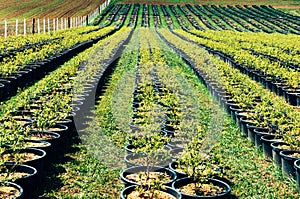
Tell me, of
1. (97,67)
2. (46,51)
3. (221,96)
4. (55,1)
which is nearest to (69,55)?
(46,51)

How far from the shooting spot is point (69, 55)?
93.0 feet

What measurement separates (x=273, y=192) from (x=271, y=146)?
176 centimetres

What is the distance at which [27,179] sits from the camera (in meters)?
8.16

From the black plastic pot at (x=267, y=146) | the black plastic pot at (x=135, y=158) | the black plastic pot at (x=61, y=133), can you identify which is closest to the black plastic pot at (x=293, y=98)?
the black plastic pot at (x=267, y=146)

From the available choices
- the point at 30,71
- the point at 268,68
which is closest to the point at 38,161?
the point at 30,71

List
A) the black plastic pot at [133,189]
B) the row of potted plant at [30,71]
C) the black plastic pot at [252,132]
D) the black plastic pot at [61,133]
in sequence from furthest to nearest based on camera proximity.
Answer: the row of potted plant at [30,71]
the black plastic pot at [252,132]
the black plastic pot at [61,133]
the black plastic pot at [133,189]

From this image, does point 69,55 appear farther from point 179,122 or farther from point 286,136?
point 286,136

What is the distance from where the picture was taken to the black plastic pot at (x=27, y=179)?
26.5 ft

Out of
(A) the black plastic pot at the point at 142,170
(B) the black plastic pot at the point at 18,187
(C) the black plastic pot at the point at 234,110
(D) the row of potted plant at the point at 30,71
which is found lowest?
(D) the row of potted plant at the point at 30,71

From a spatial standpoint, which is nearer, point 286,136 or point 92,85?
point 286,136

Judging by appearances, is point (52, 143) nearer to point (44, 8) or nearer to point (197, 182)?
point (197, 182)

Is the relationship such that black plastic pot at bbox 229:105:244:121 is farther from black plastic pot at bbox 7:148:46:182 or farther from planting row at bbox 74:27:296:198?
black plastic pot at bbox 7:148:46:182

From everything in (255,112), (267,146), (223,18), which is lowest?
(223,18)

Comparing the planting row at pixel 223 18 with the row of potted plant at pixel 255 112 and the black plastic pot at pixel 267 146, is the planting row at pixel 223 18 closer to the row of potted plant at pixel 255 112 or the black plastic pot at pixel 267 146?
the row of potted plant at pixel 255 112
